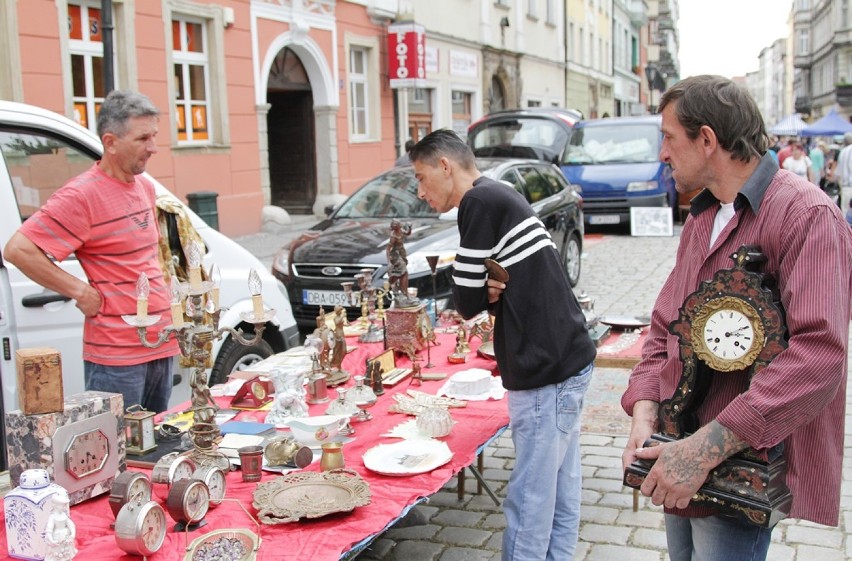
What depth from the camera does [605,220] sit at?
1523 cm

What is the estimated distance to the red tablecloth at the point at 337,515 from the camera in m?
2.43

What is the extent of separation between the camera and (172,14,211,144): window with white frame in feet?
45.2

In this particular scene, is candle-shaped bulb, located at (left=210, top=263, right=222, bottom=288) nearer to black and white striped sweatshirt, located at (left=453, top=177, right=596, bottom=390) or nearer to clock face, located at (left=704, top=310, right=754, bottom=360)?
black and white striped sweatshirt, located at (left=453, top=177, right=596, bottom=390)

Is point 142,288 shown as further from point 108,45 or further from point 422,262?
point 108,45

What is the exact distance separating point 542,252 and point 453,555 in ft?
5.22

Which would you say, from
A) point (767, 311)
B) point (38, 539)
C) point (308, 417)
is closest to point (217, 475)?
point (38, 539)

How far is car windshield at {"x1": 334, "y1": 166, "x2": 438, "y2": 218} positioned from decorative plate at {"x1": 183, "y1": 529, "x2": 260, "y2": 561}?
638cm

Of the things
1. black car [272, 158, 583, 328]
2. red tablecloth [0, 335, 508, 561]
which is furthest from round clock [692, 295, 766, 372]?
black car [272, 158, 583, 328]

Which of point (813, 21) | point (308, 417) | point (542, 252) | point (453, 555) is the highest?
point (813, 21)

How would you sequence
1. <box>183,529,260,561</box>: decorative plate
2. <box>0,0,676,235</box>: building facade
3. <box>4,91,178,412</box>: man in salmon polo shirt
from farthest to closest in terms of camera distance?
<box>0,0,676,235</box>: building facade → <box>4,91,178,412</box>: man in salmon polo shirt → <box>183,529,260,561</box>: decorative plate

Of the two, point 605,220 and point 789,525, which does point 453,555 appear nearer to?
point 789,525

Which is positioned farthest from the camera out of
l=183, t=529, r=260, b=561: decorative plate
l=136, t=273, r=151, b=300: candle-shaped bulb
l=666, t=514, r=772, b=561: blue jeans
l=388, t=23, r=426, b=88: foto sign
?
l=388, t=23, r=426, b=88: foto sign

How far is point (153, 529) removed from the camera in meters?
2.38

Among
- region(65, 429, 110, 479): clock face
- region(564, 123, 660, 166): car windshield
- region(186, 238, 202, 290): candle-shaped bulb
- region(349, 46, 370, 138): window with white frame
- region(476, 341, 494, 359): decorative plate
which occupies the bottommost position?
region(476, 341, 494, 359): decorative plate
